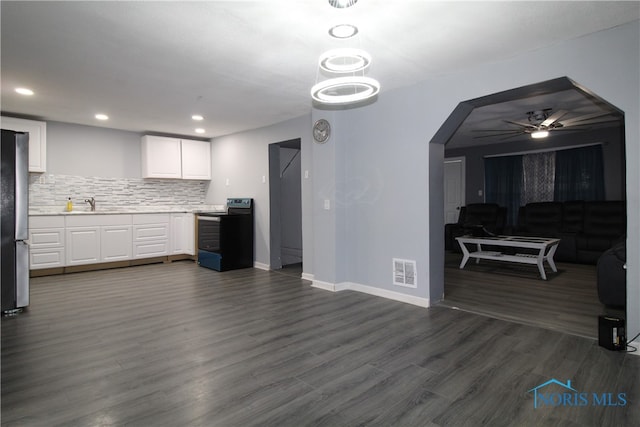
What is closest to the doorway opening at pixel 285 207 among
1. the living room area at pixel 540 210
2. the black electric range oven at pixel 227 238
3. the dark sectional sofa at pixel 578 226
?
the black electric range oven at pixel 227 238

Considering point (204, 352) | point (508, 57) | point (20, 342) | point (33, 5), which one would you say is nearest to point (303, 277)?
point (204, 352)

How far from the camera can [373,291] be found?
412cm

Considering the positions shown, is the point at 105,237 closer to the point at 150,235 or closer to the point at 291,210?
the point at 150,235

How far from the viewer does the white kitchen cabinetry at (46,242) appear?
16.1ft

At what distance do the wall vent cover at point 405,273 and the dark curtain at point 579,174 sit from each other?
4.82 metres

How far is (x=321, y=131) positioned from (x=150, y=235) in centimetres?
355

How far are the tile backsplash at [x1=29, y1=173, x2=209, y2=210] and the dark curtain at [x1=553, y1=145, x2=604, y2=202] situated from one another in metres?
6.84

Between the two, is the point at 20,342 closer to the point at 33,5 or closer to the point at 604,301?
the point at 33,5

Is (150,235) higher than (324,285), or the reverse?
(150,235)

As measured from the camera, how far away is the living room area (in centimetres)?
342

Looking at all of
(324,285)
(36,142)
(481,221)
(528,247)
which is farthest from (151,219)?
(481,221)

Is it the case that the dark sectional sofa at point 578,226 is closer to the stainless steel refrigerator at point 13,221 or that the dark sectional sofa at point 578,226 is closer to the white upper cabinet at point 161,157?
the white upper cabinet at point 161,157

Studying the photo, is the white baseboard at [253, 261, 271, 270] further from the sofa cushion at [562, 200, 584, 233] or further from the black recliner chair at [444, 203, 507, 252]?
the sofa cushion at [562, 200, 584, 233]

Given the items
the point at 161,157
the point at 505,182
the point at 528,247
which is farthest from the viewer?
the point at 505,182
